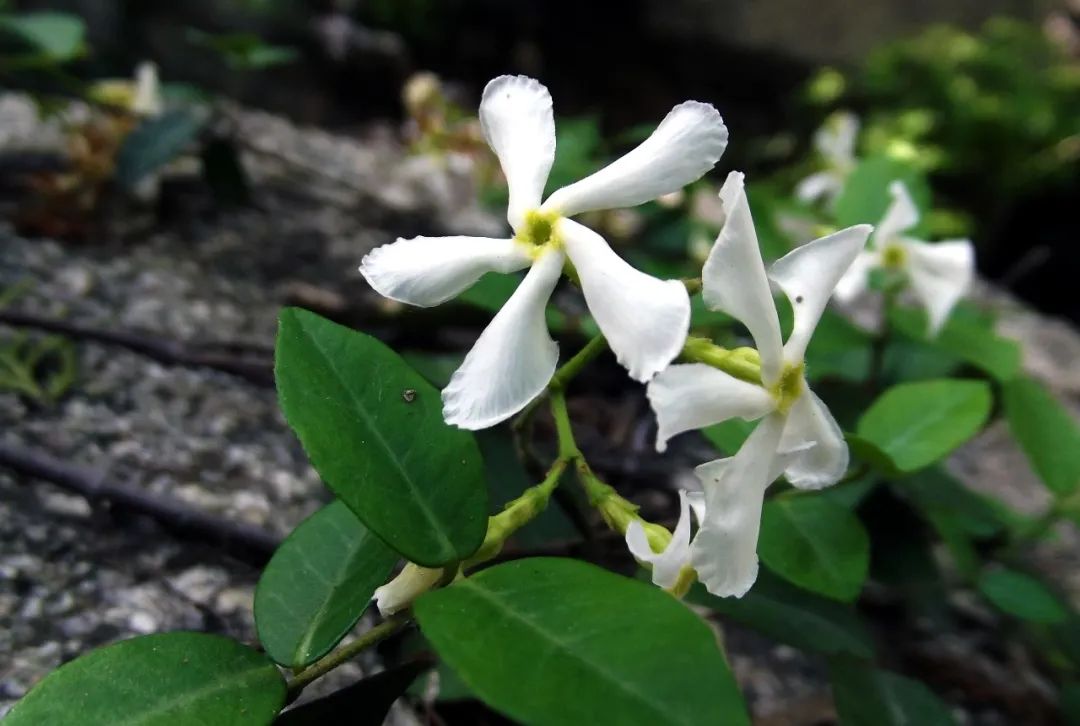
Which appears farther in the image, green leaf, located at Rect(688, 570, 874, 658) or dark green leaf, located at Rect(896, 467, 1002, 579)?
dark green leaf, located at Rect(896, 467, 1002, 579)

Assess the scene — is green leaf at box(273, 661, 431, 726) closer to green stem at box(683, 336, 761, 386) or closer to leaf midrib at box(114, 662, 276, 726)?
leaf midrib at box(114, 662, 276, 726)

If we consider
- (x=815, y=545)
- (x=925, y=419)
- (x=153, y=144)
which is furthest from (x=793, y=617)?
(x=153, y=144)

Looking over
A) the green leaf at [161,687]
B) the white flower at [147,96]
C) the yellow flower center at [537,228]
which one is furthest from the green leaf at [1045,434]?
the white flower at [147,96]

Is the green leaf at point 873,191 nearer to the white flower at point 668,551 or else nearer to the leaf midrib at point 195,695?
the white flower at point 668,551

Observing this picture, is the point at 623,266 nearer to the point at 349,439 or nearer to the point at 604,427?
the point at 349,439

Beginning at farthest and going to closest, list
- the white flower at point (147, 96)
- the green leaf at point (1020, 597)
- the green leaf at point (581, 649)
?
the white flower at point (147, 96) < the green leaf at point (1020, 597) < the green leaf at point (581, 649)

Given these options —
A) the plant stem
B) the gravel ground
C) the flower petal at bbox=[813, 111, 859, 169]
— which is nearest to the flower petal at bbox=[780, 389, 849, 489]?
the plant stem

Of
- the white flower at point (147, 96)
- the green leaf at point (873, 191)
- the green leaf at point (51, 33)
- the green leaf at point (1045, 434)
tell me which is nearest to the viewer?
the green leaf at point (1045, 434)
